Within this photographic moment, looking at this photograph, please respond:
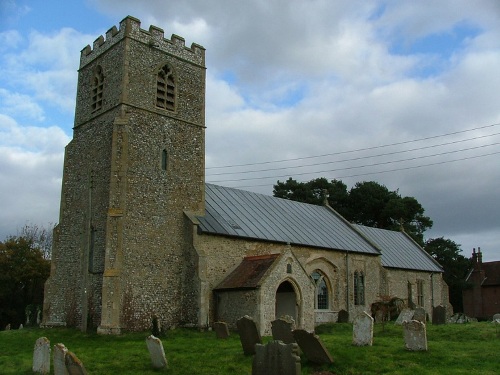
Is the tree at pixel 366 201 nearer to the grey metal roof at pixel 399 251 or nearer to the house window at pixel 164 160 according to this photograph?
the grey metal roof at pixel 399 251

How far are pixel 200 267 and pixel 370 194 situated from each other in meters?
40.3

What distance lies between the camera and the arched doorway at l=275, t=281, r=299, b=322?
25.8 meters

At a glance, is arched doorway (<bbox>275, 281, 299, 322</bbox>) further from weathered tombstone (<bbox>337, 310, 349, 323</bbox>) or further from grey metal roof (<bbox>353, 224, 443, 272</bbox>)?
grey metal roof (<bbox>353, 224, 443, 272</bbox>)

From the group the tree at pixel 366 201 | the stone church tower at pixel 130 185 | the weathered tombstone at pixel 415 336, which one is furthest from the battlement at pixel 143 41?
the tree at pixel 366 201

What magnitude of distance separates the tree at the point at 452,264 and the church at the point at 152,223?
3121cm

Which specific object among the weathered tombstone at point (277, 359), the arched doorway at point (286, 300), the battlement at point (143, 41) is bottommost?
the weathered tombstone at point (277, 359)

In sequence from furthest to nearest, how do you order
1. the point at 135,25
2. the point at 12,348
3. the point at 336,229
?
the point at 336,229
the point at 135,25
the point at 12,348

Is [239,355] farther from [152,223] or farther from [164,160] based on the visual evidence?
[164,160]

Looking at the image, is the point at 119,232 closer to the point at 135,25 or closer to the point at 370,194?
the point at 135,25

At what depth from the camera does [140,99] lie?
2544 centimetres

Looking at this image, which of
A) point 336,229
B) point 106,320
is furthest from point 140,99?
point 336,229

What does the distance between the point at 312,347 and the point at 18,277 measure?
→ 35.2 metres

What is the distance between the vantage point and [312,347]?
14180 millimetres

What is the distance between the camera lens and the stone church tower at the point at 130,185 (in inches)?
914
